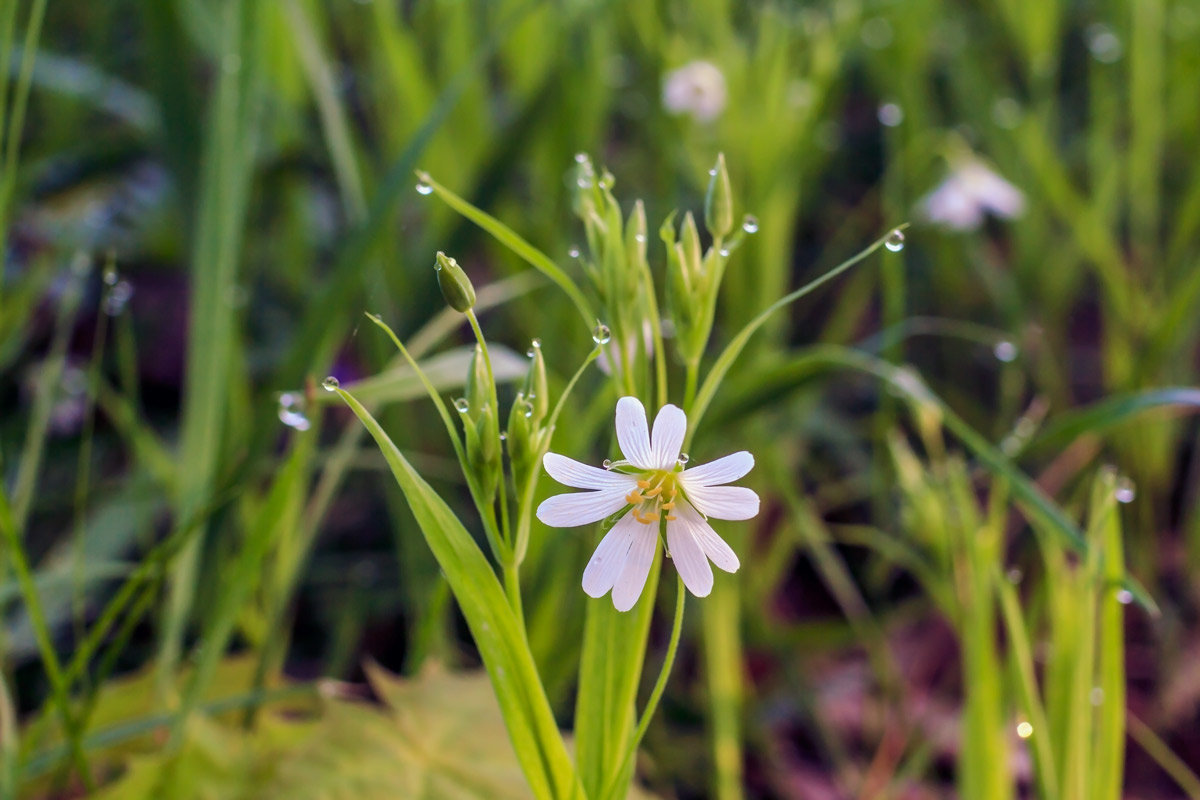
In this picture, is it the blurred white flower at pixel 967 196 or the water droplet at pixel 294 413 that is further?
the blurred white flower at pixel 967 196

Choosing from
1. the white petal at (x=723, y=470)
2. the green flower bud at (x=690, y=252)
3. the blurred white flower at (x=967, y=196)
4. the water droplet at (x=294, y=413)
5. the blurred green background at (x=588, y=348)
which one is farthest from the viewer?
the blurred white flower at (x=967, y=196)

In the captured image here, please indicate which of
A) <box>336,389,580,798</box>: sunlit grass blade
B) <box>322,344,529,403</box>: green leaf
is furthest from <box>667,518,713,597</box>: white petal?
<box>322,344,529,403</box>: green leaf

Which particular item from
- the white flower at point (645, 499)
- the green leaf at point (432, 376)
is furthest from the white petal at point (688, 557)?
the green leaf at point (432, 376)

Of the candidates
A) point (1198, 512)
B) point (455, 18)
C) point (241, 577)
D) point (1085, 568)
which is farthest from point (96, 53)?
point (1198, 512)

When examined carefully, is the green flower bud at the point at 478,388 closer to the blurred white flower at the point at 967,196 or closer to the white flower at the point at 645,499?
the white flower at the point at 645,499

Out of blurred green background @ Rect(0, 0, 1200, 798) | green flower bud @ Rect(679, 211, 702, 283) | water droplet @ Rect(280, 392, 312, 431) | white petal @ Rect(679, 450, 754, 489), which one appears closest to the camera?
white petal @ Rect(679, 450, 754, 489)

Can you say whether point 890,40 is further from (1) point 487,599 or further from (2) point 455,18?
(1) point 487,599

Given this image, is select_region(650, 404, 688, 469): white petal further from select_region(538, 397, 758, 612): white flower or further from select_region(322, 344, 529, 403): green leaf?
select_region(322, 344, 529, 403): green leaf
